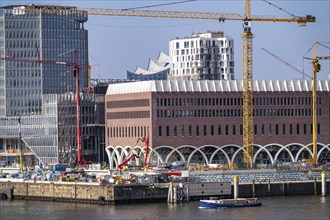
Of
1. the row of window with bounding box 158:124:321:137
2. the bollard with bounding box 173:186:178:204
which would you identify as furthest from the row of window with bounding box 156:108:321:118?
the bollard with bounding box 173:186:178:204

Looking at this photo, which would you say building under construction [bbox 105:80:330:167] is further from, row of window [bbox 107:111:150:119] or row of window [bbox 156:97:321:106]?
row of window [bbox 107:111:150:119]

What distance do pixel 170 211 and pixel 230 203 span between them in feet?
27.0

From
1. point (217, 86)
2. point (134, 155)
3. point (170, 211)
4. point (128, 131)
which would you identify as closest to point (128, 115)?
point (128, 131)

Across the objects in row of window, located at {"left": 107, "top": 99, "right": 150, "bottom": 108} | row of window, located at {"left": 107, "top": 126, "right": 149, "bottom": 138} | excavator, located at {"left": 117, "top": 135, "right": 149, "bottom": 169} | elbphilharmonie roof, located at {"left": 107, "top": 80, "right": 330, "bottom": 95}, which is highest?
elbphilharmonie roof, located at {"left": 107, "top": 80, "right": 330, "bottom": 95}

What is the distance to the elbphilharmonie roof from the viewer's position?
187m

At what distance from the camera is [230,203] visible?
134750mm

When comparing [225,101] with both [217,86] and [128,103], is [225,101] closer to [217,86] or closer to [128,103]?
[217,86]

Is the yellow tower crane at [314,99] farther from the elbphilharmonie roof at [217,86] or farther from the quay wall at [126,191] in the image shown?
the quay wall at [126,191]

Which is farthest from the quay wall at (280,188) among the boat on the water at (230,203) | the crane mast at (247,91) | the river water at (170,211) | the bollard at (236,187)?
the crane mast at (247,91)

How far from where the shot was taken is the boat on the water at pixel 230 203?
13325cm

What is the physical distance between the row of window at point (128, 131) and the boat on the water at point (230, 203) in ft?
169

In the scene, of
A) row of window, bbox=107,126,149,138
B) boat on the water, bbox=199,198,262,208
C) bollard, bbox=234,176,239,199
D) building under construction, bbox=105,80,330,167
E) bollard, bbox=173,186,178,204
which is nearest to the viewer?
boat on the water, bbox=199,198,262,208

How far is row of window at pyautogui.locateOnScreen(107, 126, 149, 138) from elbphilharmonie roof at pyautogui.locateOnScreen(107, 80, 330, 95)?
5399 millimetres

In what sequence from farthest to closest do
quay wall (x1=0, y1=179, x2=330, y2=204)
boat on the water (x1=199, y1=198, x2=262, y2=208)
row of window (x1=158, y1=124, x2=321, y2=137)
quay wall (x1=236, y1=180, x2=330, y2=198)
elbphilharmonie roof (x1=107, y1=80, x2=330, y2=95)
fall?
elbphilharmonie roof (x1=107, y1=80, x2=330, y2=95) → row of window (x1=158, y1=124, x2=321, y2=137) → quay wall (x1=236, y1=180, x2=330, y2=198) → quay wall (x1=0, y1=179, x2=330, y2=204) → boat on the water (x1=199, y1=198, x2=262, y2=208)
